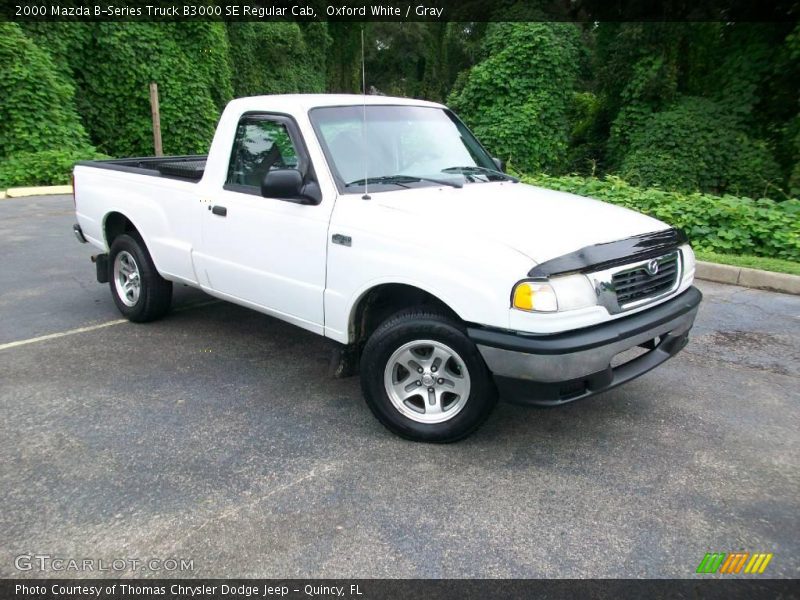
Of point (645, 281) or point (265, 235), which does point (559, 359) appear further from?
point (265, 235)

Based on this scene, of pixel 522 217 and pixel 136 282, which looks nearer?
pixel 522 217

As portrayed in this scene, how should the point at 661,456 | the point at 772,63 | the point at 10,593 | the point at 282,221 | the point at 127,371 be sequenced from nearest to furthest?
the point at 10,593
the point at 661,456
the point at 282,221
the point at 127,371
the point at 772,63

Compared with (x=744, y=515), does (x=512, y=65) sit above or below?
above

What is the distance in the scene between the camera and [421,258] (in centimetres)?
347

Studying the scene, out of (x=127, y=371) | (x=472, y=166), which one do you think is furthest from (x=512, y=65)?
(x=127, y=371)

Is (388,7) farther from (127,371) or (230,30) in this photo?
(127,371)

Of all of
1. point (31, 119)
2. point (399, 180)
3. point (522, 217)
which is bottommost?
point (522, 217)

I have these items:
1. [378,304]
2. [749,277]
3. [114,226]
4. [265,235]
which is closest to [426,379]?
[378,304]

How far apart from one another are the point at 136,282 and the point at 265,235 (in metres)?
2.09

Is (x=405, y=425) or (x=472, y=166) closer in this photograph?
(x=405, y=425)

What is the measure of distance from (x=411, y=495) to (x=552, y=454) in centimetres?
91

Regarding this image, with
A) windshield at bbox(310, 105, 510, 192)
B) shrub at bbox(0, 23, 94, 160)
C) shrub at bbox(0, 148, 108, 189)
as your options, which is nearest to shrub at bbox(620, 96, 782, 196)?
windshield at bbox(310, 105, 510, 192)

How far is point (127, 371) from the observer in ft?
15.5

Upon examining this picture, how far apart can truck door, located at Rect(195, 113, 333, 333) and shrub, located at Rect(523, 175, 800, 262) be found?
6249 mm
